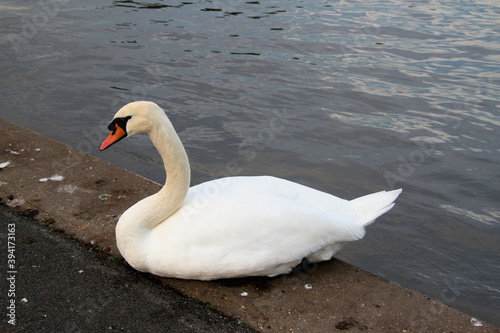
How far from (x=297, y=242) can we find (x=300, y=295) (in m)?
0.36

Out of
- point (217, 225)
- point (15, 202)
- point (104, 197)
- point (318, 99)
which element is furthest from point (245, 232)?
point (318, 99)

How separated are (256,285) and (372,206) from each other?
1.09 meters

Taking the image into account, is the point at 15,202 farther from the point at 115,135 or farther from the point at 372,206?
the point at 372,206

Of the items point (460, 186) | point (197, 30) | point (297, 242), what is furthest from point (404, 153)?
point (197, 30)

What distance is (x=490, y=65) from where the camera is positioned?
446 inches

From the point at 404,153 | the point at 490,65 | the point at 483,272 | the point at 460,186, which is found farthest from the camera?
the point at 490,65

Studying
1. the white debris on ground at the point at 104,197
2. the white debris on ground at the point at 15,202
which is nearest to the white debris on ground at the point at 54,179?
the white debris on ground at the point at 15,202

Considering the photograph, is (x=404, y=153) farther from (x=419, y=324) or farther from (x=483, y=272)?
(x=419, y=324)

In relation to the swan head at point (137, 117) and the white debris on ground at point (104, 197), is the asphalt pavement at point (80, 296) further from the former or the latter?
the swan head at point (137, 117)

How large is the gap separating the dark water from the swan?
90 centimetres

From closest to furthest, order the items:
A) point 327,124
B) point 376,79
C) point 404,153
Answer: point 404,153 < point 327,124 < point 376,79

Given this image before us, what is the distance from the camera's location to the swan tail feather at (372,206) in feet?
13.3

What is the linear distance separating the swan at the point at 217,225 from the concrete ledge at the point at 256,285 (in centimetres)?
13

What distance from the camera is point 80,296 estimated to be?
353 centimetres
